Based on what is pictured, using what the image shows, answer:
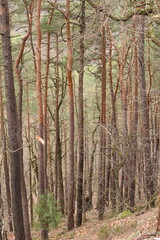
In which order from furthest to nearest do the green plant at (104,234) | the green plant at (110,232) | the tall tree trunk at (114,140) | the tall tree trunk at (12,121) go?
1. the tall tree trunk at (114,140)
2. the green plant at (104,234)
3. the green plant at (110,232)
4. the tall tree trunk at (12,121)

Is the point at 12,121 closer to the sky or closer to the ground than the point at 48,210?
closer to the sky

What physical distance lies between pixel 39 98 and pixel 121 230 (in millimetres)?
5540

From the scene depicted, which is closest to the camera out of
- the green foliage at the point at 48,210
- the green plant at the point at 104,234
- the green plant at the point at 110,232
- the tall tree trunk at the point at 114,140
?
the green plant at the point at 110,232

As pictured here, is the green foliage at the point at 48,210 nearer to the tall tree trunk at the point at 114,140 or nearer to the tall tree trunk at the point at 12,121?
the tall tree trunk at the point at 114,140

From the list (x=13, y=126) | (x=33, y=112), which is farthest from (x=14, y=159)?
(x=33, y=112)

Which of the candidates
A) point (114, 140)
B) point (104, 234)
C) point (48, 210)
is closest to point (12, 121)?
point (114, 140)

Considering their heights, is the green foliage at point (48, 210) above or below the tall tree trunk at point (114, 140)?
below

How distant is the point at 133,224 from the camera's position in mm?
9047

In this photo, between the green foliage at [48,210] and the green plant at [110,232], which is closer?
the green plant at [110,232]

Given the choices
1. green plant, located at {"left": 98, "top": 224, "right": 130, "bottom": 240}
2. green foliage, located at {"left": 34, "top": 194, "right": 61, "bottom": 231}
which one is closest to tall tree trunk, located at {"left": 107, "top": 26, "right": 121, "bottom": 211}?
green plant, located at {"left": 98, "top": 224, "right": 130, "bottom": 240}

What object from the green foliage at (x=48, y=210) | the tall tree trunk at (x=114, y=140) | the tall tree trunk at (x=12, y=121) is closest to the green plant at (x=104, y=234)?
the tall tree trunk at (x=114, y=140)

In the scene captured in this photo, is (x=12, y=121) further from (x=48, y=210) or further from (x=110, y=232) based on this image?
(x=48, y=210)

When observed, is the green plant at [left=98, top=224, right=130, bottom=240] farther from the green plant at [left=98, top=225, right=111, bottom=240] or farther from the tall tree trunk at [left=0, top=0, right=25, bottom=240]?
the tall tree trunk at [left=0, top=0, right=25, bottom=240]

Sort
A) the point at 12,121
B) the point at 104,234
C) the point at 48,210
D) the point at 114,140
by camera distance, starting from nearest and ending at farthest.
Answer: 1. the point at 12,121
2. the point at 104,234
3. the point at 114,140
4. the point at 48,210
